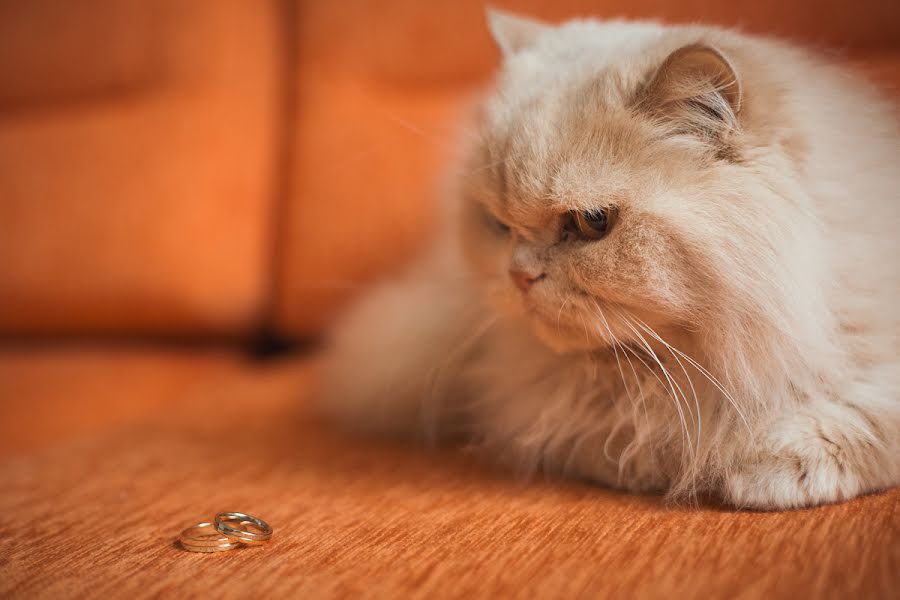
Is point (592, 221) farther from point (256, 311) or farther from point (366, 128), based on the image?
point (256, 311)

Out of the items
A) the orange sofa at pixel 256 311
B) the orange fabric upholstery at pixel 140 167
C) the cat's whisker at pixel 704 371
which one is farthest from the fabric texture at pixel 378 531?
the orange fabric upholstery at pixel 140 167

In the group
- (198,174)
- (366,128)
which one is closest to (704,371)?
(366,128)

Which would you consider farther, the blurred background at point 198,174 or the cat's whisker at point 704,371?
the blurred background at point 198,174

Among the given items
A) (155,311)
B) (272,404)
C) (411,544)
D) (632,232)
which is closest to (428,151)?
(272,404)

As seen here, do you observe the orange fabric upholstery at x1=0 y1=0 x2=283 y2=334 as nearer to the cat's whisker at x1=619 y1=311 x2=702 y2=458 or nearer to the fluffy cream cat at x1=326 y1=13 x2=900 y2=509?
the fluffy cream cat at x1=326 y1=13 x2=900 y2=509

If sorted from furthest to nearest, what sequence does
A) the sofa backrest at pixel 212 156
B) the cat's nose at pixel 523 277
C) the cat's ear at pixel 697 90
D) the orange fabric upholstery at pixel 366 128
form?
1. the sofa backrest at pixel 212 156
2. the orange fabric upholstery at pixel 366 128
3. the cat's nose at pixel 523 277
4. the cat's ear at pixel 697 90

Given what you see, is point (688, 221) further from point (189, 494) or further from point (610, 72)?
point (189, 494)

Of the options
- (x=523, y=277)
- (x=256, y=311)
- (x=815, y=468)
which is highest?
(x=523, y=277)

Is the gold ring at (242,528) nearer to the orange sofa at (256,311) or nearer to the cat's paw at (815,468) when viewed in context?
the orange sofa at (256,311)
